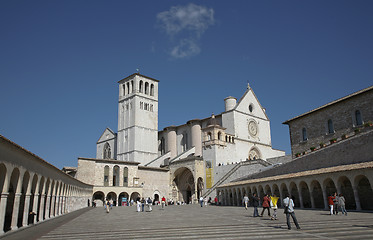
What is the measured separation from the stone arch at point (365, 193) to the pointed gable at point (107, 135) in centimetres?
5390

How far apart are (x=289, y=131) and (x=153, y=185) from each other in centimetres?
2358

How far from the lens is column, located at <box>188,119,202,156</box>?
58500mm

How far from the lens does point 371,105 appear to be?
26.2 metres

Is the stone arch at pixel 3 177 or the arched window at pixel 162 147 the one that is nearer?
the stone arch at pixel 3 177

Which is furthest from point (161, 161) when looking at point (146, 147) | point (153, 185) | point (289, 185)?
point (289, 185)

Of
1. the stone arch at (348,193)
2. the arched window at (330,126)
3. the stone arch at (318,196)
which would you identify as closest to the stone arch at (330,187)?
the stone arch at (348,193)

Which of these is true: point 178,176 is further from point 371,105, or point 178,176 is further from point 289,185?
point 371,105

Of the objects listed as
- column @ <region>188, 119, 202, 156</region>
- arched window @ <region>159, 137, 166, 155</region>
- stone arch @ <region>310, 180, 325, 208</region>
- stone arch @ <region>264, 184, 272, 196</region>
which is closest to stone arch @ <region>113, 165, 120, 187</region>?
column @ <region>188, 119, 202, 156</region>

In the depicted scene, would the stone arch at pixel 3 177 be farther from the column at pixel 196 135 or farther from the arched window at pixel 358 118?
the column at pixel 196 135

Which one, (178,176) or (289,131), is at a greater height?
(289,131)

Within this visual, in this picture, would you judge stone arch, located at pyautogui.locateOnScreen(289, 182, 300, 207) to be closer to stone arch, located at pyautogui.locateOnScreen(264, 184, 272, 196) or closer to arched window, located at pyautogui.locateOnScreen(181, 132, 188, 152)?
stone arch, located at pyautogui.locateOnScreen(264, 184, 272, 196)

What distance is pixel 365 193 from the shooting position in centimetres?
2181

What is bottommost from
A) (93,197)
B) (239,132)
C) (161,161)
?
(93,197)

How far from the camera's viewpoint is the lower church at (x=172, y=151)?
150 ft
